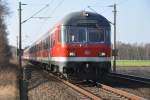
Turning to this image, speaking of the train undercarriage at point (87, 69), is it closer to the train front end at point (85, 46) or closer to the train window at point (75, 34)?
the train front end at point (85, 46)

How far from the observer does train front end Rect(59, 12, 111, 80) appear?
64.9ft

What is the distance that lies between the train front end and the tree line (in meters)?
78.2

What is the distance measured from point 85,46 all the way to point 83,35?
21.2 inches

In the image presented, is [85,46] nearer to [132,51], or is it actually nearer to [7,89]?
[7,89]

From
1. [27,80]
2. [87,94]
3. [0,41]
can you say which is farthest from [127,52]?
[87,94]

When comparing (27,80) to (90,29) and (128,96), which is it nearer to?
(90,29)

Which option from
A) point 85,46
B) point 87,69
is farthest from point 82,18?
point 87,69

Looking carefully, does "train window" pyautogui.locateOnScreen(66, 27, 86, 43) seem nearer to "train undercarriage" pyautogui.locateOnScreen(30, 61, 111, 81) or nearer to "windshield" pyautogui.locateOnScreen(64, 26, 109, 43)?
"windshield" pyautogui.locateOnScreen(64, 26, 109, 43)

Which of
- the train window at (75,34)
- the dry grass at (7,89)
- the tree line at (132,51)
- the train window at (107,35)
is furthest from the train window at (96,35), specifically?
the tree line at (132,51)

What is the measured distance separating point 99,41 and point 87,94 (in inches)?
195

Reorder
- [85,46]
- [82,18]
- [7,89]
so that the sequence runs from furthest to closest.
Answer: [82,18], [85,46], [7,89]

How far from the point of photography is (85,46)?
65.3ft

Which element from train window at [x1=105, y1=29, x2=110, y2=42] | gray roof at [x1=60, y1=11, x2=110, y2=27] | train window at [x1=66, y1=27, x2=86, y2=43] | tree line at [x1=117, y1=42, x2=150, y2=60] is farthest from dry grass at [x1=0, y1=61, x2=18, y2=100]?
tree line at [x1=117, y1=42, x2=150, y2=60]

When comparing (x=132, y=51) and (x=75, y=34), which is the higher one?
(x=75, y=34)
